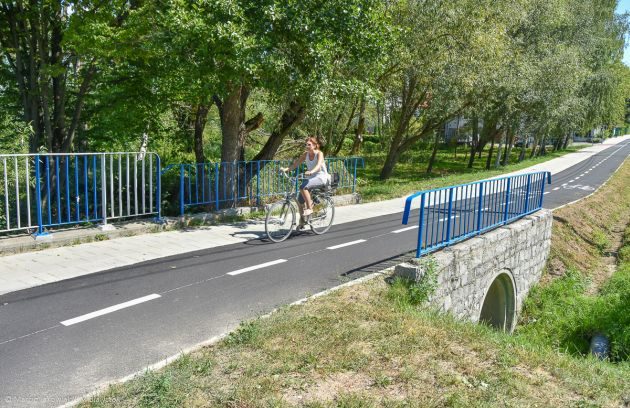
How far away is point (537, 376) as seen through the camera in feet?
15.1

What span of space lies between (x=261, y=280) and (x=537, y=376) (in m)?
3.51

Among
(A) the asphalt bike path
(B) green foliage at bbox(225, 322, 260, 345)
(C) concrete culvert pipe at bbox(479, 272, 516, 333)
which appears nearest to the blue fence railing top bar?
(A) the asphalt bike path

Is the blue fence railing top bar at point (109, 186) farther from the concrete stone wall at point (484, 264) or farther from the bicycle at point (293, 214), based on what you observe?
the concrete stone wall at point (484, 264)

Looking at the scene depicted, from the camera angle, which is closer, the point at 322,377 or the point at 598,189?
the point at 322,377

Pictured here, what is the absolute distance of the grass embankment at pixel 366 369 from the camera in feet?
12.7

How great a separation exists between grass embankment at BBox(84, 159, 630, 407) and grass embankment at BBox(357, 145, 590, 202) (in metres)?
10.3

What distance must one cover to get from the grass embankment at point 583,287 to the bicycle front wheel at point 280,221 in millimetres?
5087

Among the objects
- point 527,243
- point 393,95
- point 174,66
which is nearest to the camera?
point 174,66

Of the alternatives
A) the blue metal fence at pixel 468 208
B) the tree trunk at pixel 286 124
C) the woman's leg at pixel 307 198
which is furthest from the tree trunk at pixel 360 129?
the woman's leg at pixel 307 198

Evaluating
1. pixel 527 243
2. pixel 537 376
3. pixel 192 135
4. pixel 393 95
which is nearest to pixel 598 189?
pixel 393 95

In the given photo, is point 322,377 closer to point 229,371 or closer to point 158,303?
point 229,371

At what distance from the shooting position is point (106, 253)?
7.78 m

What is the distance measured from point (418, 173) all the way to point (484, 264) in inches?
935

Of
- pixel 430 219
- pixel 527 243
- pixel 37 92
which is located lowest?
pixel 527 243
